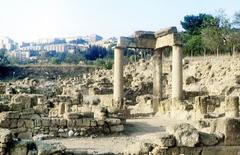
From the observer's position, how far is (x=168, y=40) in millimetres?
29031

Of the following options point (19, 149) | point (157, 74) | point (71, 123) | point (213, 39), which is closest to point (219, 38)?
point (213, 39)

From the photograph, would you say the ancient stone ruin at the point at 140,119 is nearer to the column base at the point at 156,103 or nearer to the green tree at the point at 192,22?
the column base at the point at 156,103

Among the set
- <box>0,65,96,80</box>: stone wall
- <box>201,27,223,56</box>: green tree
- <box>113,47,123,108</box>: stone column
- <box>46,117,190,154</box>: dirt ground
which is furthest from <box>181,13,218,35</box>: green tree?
<box>46,117,190,154</box>: dirt ground

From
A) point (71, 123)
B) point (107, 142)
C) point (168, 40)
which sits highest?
point (168, 40)

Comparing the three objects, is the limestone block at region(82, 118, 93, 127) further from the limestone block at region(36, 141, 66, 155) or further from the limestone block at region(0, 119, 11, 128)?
the limestone block at region(36, 141, 66, 155)

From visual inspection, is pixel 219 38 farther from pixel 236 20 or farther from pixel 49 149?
pixel 49 149

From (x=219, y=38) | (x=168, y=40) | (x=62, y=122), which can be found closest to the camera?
(x=62, y=122)

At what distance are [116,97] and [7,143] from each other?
19.3m

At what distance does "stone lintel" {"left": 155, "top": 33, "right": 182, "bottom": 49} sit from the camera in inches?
1121

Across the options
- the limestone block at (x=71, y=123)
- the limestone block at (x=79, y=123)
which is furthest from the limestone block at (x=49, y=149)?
the limestone block at (x=79, y=123)

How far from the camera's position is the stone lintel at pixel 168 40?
2848 centimetres

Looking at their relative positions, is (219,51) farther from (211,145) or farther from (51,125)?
(211,145)

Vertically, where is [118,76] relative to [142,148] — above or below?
above

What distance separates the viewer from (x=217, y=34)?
60344 millimetres
